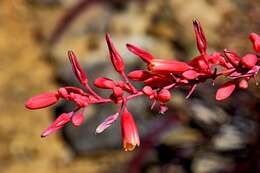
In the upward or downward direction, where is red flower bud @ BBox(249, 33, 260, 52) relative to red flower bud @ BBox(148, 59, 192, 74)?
upward

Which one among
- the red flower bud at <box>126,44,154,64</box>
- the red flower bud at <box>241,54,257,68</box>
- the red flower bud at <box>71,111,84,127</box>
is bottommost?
the red flower bud at <box>71,111,84,127</box>

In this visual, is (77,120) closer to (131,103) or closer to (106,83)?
(106,83)

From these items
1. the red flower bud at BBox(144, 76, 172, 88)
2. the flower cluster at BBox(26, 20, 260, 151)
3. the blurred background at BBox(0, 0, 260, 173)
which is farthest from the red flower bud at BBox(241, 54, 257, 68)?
the blurred background at BBox(0, 0, 260, 173)

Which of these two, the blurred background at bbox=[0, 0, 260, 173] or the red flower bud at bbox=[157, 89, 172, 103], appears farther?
the blurred background at bbox=[0, 0, 260, 173]

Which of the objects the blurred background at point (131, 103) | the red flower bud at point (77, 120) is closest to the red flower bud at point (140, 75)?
the red flower bud at point (77, 120)

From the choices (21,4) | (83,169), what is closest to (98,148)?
(83,169)

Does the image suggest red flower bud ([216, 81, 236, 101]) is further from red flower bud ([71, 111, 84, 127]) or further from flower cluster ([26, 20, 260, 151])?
red flower bud ([71, 111, 84, 127])
